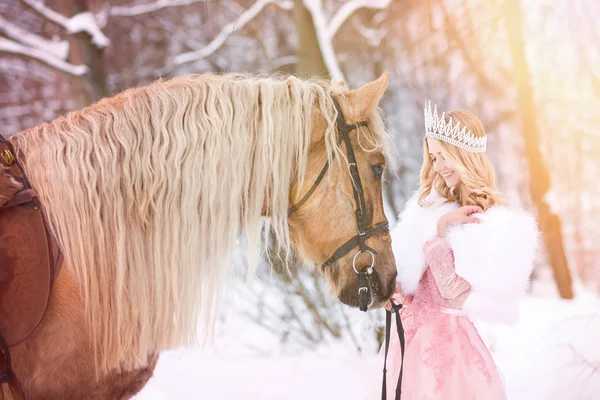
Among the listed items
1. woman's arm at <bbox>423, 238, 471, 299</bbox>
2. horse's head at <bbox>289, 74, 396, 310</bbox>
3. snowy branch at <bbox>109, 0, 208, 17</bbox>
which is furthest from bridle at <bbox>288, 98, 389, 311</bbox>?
snowy branch at <bbox>109, 0, 208, 17</bbox>

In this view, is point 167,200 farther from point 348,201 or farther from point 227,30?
point 227,30

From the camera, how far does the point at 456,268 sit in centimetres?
126

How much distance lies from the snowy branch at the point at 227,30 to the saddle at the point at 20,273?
5.63ft

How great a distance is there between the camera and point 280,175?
103 centimetres

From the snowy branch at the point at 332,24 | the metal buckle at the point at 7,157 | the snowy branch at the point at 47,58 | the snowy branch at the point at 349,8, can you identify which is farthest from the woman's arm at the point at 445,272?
the snowy branch at the point at 47,58

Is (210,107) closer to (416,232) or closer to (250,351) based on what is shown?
(416,232)

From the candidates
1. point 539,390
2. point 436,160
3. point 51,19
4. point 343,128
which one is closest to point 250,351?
point 539,390

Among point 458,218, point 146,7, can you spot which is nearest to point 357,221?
point 458,218

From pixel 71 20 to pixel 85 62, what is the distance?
22 centimetres

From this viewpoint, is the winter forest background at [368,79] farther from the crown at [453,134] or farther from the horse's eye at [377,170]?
the horse's eye at [377,170]

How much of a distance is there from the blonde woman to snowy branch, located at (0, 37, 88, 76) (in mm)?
1912

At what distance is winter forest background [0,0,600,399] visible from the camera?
218 cm

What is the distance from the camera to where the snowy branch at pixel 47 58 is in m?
2.33

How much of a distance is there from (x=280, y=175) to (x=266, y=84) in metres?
0.23
